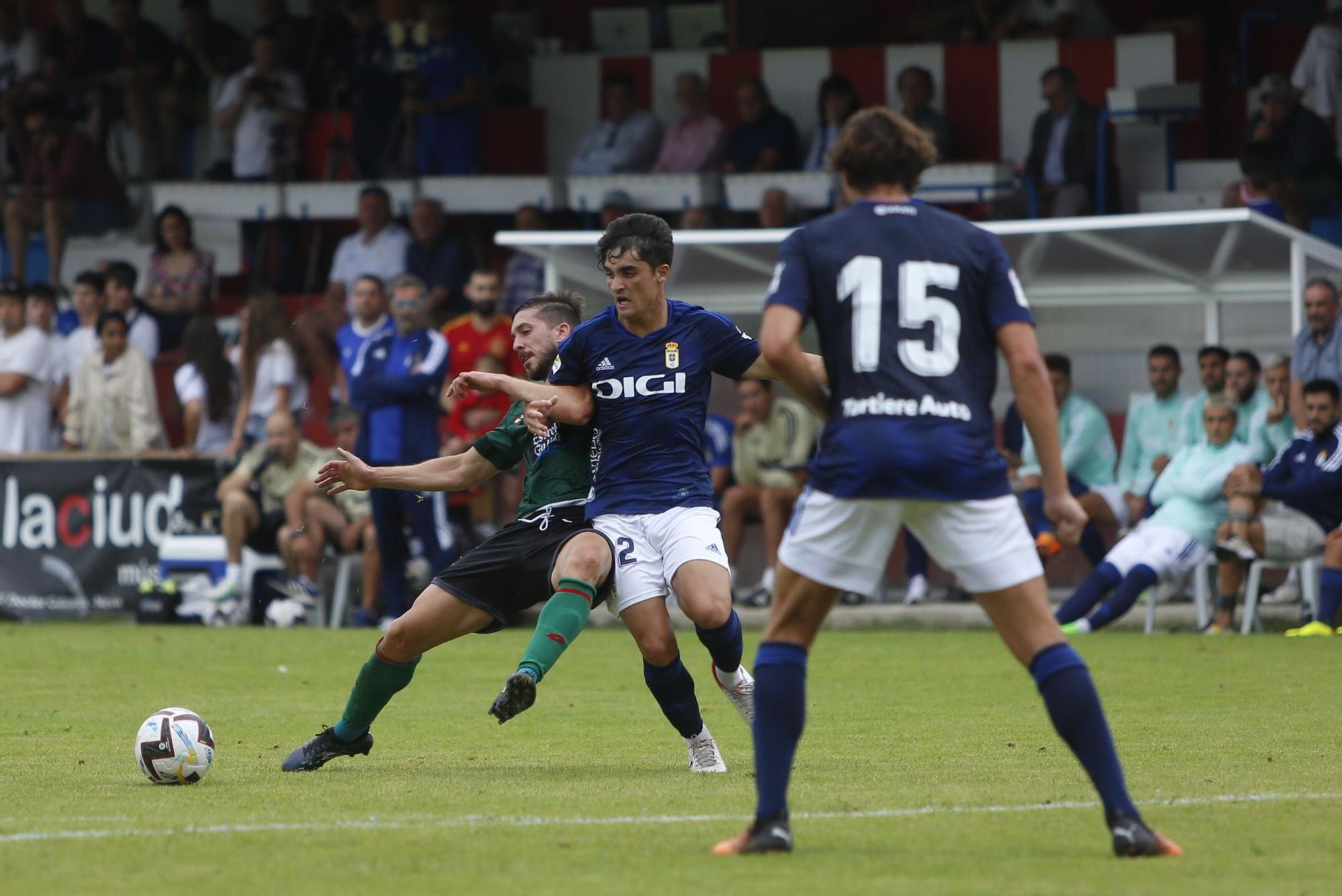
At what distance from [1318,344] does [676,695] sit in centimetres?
822

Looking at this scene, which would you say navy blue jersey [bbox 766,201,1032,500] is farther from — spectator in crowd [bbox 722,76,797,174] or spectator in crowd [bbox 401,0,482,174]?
spectator in crowd [bbox 401,0,482,174]

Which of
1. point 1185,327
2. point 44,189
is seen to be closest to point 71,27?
point 44,189

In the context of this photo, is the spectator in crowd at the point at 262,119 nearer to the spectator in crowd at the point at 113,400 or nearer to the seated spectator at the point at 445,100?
the seated spectator at the point at 445,100

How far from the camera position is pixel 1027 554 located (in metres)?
5.26

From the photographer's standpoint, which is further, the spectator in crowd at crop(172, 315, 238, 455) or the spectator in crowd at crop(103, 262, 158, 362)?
the spectator in crowd at crop(103, 262, 158, 362)

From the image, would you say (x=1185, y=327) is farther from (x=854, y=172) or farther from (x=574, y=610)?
(x=854, y=172)

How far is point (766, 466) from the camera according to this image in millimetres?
15883

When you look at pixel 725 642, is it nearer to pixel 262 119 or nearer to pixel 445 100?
pixel 445 100

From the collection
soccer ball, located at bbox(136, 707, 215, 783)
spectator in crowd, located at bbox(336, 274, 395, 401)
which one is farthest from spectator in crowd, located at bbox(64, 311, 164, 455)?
soccer ball, located at bbox(136, 707, 215, 783)

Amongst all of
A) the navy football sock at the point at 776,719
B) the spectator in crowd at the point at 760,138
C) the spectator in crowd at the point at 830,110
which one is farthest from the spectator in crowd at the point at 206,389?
the navy football sock at the point at 776,719

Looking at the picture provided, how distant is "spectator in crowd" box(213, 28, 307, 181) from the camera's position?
66.6 feet

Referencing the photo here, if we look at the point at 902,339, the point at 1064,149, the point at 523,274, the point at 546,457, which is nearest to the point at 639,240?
the point at 546,457

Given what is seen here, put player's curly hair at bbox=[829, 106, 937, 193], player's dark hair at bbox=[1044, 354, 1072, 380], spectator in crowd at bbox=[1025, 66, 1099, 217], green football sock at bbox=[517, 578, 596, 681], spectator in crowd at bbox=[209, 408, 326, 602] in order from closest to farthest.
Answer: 1. player's curly hair at bbox=[829, 106, 937, 193]
2. green football sock at bbox=[517, 578, 596, 681]
3. player's dark hair at bbox=[1044, 354, 1072, 380]
4. spectator in crowd at bbox=[209, 408, 326, 602]
5. spectator in crowd at bbox=[1025, 66, 1099, 217]

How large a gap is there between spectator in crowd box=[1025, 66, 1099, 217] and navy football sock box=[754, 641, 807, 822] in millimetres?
12328
